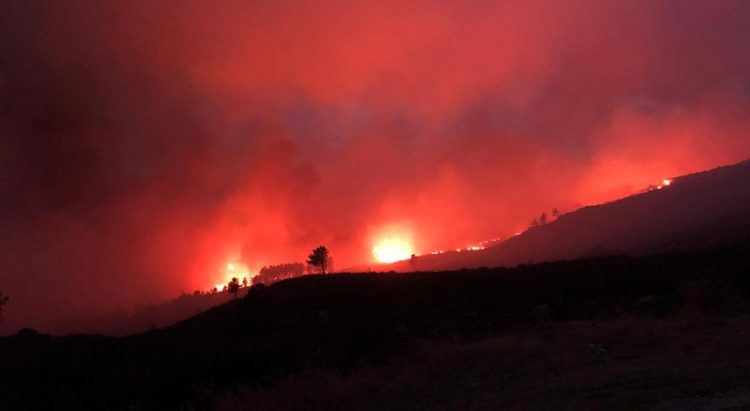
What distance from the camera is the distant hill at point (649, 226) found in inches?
3078

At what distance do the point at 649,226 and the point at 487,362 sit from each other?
4462 inches

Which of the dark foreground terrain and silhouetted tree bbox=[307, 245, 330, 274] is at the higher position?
silhouetted tree bbox=[307, 245, 330, 274]

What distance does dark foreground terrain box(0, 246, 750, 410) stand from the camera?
30.3 ft

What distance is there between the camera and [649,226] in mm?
110625

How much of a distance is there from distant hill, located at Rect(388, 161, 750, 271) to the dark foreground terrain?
4721 centimetres

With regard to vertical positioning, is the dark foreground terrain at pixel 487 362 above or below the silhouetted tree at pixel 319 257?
below

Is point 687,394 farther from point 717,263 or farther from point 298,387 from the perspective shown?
point 717,263

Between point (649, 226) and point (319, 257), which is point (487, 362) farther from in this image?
point (649, 226)

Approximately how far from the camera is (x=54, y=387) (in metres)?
17.6

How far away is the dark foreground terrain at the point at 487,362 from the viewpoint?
9227 mm

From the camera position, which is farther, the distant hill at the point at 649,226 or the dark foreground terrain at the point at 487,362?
the distant hill at the point at 649,226

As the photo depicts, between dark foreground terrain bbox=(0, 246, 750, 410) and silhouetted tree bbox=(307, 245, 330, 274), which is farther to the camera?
silhouetted tree bbox=(307, 245, 330, 274)

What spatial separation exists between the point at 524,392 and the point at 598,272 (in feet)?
96.4

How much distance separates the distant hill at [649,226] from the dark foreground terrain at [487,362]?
4721 centimetres
